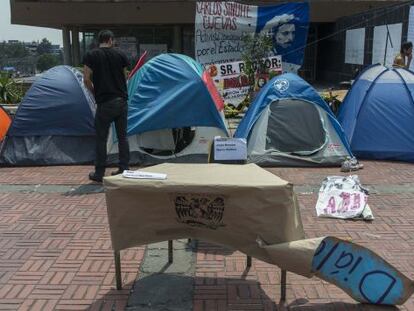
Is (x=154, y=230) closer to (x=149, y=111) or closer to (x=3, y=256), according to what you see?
(x=3, y=256)

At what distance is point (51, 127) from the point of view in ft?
26.5

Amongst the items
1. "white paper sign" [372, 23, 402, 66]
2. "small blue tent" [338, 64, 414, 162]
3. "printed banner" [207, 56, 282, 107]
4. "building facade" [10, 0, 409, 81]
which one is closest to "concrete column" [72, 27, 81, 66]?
"building facade" [10, 0, 409, 81]

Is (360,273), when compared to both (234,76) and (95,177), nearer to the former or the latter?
(95,177)

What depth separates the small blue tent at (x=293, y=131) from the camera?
7.87 meters

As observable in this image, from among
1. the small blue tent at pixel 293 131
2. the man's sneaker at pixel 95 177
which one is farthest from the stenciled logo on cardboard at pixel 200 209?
the small blue tent at pixel 293 131

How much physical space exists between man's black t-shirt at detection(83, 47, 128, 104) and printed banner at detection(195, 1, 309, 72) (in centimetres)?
596

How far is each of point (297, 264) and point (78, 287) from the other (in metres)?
1.66

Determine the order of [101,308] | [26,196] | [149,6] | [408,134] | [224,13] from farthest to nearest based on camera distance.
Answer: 1. [149,6]
2. [224,13]
3. [408,134]
4. [26,196]
5. [101,308]

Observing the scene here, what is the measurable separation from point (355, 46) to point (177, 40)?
9.65 meters

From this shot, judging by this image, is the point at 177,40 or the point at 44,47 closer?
the point at 177,40

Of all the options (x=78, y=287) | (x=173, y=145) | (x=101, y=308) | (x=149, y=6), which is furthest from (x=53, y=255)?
(x=149, y=6)

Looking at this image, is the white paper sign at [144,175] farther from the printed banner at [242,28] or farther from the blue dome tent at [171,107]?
the printed banner at [242,28]

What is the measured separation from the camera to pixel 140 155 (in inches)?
317

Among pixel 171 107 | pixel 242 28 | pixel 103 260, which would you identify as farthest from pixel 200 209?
pixel 242 28
